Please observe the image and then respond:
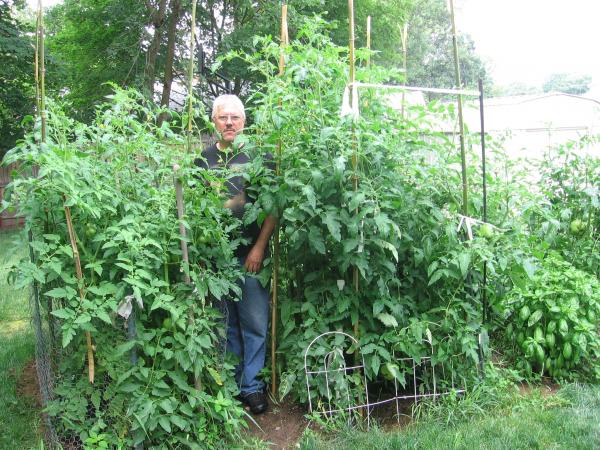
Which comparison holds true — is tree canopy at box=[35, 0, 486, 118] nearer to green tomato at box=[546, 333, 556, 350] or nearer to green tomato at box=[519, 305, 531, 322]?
green tomato at box=[519, 305, 531, 322]

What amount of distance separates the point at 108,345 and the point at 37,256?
0.55 metres

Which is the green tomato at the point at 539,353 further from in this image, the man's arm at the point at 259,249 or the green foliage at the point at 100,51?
the green foliage at the point at 100,51

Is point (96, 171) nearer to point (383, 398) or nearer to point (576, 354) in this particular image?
point (383, 398)

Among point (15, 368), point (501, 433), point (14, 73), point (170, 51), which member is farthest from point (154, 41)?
point (501, 433)

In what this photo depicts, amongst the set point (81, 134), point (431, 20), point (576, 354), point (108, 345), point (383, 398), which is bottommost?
point (383, 398)

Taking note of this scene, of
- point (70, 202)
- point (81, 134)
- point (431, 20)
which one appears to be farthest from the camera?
point (431, 20)

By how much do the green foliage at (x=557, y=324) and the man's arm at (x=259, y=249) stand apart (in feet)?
5.10

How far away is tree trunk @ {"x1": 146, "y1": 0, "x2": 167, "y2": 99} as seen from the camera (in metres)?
9.99

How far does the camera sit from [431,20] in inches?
1428

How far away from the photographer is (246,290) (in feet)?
9.82

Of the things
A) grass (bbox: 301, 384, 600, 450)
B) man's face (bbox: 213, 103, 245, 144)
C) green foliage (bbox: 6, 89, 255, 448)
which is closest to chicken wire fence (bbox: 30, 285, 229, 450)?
green foliage (bbox: 6, 89, 255, 448)

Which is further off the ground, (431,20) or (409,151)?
(431,20)

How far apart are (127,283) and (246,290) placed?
→ 886 mm

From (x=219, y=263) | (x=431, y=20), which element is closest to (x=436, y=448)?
(x=219, y=263)
